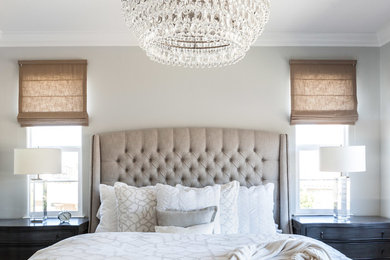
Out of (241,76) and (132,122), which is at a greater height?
(241,76)

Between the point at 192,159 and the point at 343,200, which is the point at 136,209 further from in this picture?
the point at 343,200

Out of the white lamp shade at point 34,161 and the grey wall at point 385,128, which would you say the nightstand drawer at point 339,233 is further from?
the white lamp shade at point 34,161

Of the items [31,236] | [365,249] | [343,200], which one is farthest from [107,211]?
[365,249]

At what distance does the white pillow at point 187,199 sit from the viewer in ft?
10.6

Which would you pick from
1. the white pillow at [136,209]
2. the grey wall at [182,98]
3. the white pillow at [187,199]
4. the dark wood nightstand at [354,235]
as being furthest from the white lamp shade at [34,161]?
the dark wood nightstand at [354,235]

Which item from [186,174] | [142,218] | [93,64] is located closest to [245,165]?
[186,174]

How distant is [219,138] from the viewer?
393 cm

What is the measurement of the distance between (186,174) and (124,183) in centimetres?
65

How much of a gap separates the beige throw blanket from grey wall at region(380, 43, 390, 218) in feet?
7.05

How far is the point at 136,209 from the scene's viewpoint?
3340 mm

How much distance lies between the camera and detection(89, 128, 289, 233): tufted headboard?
3.85 meters

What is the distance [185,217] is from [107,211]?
3.00ft

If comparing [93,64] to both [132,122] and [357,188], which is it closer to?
[132,122]

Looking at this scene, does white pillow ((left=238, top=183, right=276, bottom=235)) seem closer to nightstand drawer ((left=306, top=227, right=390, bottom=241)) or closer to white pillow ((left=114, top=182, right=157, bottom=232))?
nightstand drawer ((left=306, top=227, right=390, bottom=241))
